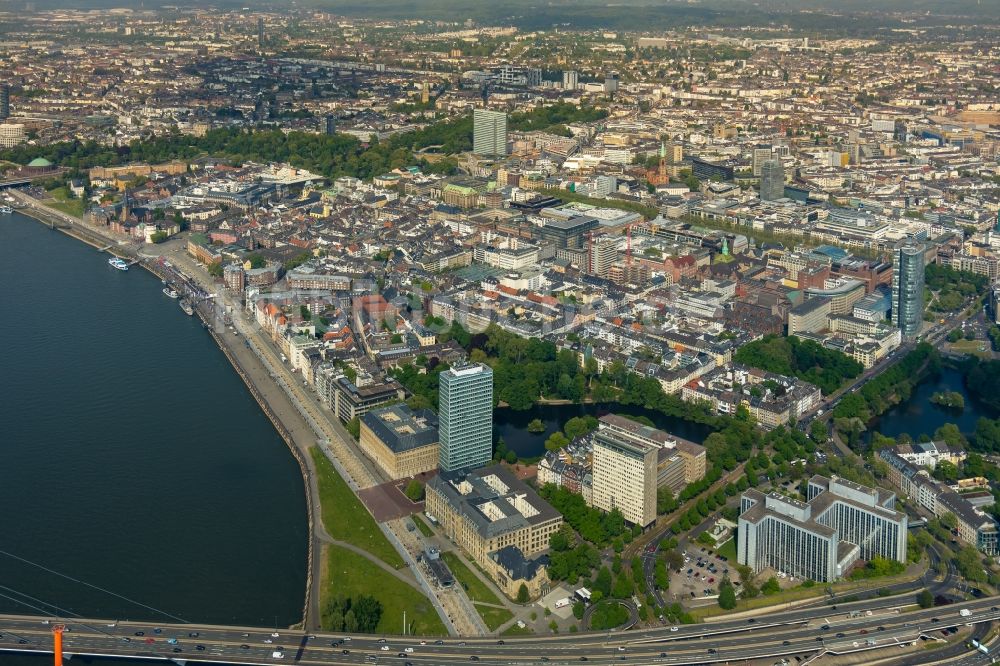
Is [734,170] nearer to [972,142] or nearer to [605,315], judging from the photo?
[972,142]

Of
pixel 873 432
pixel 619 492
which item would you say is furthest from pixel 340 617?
pixel 873 432

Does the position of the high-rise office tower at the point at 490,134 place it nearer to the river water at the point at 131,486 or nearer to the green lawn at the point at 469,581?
the river water at the point at 131,486

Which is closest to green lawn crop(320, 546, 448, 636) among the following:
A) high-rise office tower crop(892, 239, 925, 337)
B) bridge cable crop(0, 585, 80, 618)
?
bridge cable crop(0, 585, 80, 618)

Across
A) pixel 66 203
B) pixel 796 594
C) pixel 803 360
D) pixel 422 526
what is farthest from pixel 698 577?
pixel 66 203

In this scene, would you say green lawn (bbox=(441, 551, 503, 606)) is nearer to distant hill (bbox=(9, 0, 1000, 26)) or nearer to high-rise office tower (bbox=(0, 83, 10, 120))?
high-rise office tower (bbox=(0, 83, 10, 120))

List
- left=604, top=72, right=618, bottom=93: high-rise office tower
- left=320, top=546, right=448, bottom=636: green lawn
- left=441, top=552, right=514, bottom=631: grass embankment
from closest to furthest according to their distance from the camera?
1. left=320, top=546, right=448, bottom=636: green lawn
2. left=441, top=552, right=514, bottom=631: grass embankment
3. left=604, top=72, right=618, bottom=93: high-rise office tower

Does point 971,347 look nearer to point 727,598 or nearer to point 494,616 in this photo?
point 727,598

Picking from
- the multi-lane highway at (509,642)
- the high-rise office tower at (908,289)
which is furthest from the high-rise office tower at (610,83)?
the multi-lane highway at (509,642)
